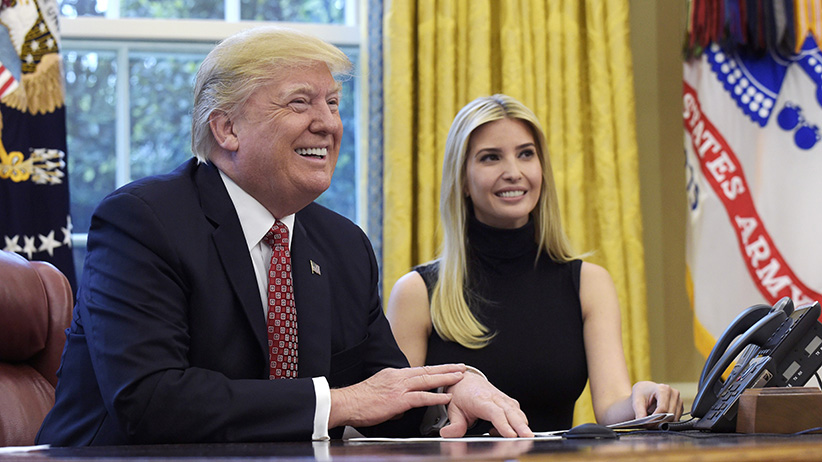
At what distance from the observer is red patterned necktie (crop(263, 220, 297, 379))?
142 cm

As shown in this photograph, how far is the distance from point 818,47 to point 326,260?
6.39 ft

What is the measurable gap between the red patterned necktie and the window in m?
1.88

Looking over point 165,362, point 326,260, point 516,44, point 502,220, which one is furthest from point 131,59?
point 165,362

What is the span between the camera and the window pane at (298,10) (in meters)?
3.39

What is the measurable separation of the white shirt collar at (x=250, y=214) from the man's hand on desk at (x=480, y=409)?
41 centimetres

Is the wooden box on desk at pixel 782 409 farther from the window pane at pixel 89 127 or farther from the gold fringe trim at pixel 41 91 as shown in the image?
the window pane at pixel 89 127

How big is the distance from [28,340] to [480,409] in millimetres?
969

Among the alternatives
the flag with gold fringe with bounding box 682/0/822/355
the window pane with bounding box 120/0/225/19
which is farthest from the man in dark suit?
the window pane with bounding box 120/0/225/19

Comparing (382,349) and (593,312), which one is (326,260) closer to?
(382,349)

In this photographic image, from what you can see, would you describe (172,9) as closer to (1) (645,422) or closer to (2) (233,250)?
(2) (233,250)

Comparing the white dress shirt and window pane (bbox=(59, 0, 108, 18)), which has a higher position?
window pane (bbox=(59, 0, 108, 18))

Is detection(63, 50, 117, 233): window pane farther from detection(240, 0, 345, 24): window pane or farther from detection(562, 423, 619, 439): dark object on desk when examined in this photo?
detection(562, 423, 619, 439): dark object on desk

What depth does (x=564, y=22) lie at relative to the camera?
3.18 meters

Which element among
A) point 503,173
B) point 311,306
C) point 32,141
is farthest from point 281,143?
point 32,141
